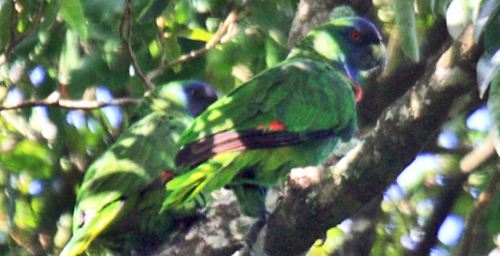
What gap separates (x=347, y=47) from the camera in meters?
3.75

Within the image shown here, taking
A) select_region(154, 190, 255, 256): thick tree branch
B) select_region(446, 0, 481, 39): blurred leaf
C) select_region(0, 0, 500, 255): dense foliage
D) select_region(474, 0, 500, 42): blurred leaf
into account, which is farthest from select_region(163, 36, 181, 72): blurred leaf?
select_region(474, 0, 500, 42): blurred leaf

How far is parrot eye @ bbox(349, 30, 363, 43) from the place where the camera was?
12.2 feet

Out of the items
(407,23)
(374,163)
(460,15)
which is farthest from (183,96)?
(460,15)

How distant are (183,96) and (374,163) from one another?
1.15 metres

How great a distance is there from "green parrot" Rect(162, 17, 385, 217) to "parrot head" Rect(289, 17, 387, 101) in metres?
0.04

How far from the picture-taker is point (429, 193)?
466 centimetres

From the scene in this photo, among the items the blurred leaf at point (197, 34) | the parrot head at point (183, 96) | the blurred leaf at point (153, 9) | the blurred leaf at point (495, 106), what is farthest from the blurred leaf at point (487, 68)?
the blurred leaf at point (197, 34)

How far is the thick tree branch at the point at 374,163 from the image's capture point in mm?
2947

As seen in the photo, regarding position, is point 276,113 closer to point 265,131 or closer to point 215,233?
point 265,131

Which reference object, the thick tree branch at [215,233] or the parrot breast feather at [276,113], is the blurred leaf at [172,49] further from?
the parrot breast feather at [276,113]

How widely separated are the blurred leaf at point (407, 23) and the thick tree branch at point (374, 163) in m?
0.09

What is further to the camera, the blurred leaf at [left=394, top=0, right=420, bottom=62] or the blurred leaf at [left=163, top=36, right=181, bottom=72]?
the blurred leaf at [left=163, top=36, right=181, bottom=72]

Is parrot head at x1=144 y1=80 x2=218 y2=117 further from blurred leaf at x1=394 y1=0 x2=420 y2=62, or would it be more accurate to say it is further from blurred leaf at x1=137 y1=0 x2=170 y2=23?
blurred leaf at x1=394 y1=0 x2=420 y2=62

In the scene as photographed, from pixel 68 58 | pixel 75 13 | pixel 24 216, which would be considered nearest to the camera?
pixel 75 13
